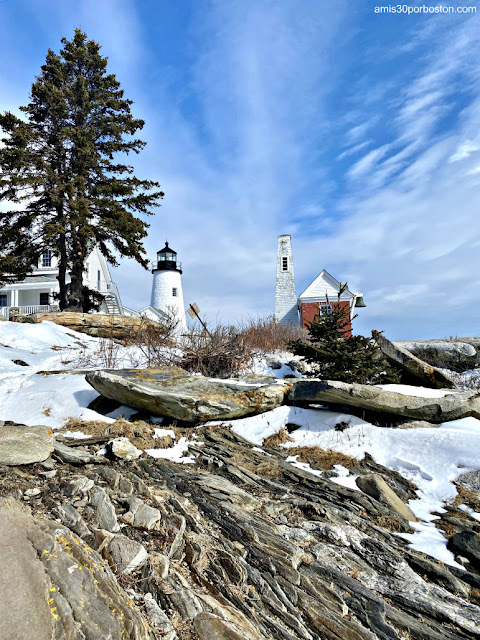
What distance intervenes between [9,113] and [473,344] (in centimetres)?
2289

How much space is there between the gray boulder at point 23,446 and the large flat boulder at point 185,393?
2.24m

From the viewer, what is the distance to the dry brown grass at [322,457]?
5.34 metres

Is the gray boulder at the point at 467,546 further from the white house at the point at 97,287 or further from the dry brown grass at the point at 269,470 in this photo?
the white house at the point at 97,287

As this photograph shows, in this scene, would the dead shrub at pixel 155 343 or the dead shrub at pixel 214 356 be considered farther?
the dead shrub at pixel 155 343

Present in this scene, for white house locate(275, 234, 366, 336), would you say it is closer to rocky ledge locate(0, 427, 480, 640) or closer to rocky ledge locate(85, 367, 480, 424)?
rocky ledge locate(85, 367, 480, 424)

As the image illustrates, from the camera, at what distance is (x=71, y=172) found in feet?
58.5

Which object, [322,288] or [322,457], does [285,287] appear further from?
[322,457]

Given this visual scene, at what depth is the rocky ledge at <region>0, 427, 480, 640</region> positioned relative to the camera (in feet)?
6.42

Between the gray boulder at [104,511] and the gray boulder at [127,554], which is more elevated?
the gray boulder at [104,511]

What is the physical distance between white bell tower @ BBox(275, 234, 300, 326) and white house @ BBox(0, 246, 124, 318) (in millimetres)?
13479

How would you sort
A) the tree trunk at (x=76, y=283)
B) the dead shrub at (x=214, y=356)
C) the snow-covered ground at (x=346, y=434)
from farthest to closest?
the tree trunk at (x=76, y=283) < the dead shrub at (x=214, y=356) < the snow-covered ground at (x=346, y=434)

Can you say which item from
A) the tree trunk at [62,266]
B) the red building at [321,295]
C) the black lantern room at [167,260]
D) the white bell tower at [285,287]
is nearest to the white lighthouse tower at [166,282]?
the black lantern room at [167,260]

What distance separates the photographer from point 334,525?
141 inches

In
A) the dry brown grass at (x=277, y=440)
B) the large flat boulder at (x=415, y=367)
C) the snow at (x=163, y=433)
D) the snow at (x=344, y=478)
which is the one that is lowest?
the snow at (x=344, y=478)
